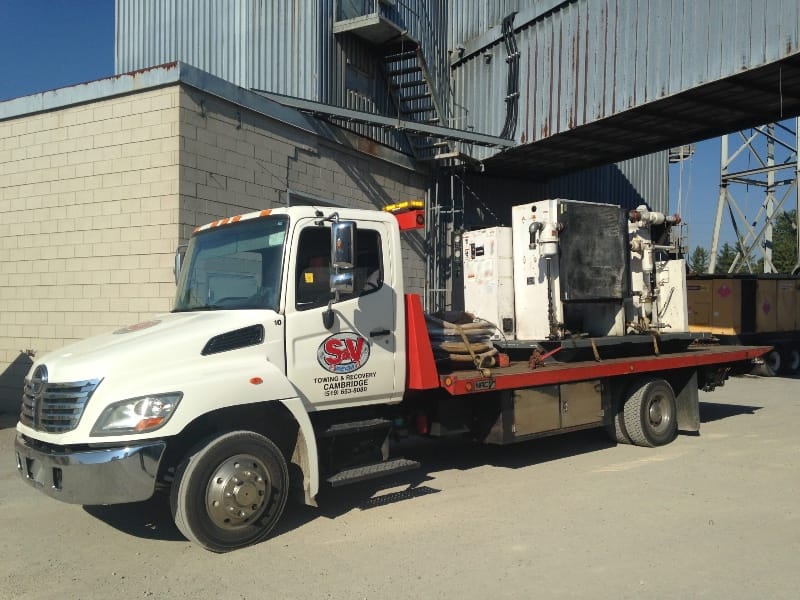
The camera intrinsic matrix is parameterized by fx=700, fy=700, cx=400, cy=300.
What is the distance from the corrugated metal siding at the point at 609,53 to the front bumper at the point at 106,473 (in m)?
11.1

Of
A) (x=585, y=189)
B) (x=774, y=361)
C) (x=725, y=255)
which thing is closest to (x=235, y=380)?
(x=585, y=189)

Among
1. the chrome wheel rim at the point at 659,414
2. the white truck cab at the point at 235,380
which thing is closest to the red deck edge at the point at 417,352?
the white truck cab at the point at 235,380

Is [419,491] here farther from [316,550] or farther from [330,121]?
[330,121]

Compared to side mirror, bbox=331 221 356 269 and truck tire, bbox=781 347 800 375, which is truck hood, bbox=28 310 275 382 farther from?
truck tire, bbox=781 347 800 375

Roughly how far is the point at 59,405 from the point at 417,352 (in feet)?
9.94

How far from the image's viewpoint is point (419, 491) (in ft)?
22.9

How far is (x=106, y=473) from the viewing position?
189 inches

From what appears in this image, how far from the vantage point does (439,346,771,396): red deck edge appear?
6.82 meters

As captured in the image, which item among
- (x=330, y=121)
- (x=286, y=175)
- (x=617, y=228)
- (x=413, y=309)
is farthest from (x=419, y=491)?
(x=330, y=121)

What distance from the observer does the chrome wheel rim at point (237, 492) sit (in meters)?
5.15

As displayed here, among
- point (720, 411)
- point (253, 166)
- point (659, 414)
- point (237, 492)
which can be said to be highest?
point (253, 166)

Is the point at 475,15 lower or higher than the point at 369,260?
higher

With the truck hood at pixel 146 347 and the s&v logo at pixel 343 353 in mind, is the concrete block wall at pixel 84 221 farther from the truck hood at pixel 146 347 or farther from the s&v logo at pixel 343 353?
the s&v logo at pixel 343 353

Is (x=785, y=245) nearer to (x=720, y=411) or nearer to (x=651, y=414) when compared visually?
(x=720, y=411)
